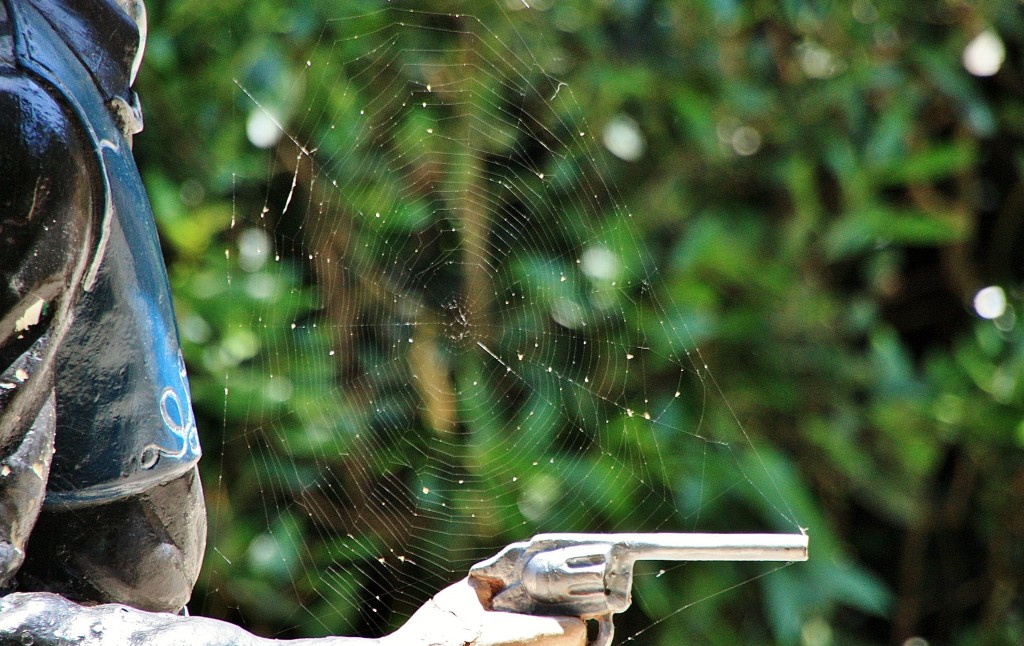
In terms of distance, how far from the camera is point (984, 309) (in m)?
1.86

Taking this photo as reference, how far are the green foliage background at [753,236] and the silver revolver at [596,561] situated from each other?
95cm

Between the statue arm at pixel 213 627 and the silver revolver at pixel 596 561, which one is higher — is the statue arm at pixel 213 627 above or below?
below

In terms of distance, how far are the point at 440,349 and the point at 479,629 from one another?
1051 mm

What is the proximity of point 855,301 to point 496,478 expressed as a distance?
642 millimetres

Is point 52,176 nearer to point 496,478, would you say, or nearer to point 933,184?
point 496,478

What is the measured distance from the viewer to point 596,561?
2.20 feet

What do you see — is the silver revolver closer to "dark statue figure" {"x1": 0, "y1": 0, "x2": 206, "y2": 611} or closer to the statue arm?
the statue arm

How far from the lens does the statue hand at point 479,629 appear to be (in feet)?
2.15

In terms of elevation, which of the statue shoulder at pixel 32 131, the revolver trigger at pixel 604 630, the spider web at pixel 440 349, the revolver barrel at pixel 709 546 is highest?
the revolver barrel at pixel 709 546

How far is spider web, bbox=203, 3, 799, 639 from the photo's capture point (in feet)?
5.37

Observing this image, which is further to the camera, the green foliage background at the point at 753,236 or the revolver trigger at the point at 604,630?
the green foliage background at the point at 753,236

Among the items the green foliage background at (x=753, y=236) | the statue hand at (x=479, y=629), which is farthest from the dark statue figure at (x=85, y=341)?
the green foliage background at (x=753, y=236)

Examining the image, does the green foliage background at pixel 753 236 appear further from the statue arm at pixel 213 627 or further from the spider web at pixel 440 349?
the statue arm at pixel 213 627

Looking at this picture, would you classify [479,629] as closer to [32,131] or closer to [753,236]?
[32,131]
